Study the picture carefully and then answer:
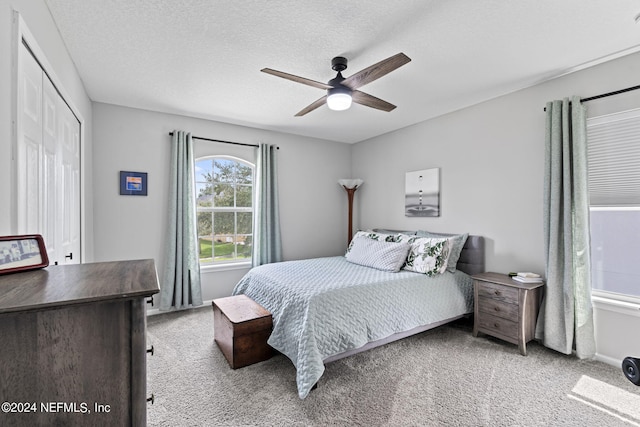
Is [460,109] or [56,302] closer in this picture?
[56,302]

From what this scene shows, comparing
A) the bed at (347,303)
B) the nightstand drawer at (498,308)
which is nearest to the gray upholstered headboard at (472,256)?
the bed at (347,303)

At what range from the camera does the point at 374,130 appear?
4.59 metres

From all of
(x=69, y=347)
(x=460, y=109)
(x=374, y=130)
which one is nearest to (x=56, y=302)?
(x=69, y=347)

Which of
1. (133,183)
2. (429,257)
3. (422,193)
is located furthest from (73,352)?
(422,193)

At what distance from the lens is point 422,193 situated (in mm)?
4117

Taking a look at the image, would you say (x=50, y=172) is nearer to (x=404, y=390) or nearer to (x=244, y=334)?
(x=244, y=334)

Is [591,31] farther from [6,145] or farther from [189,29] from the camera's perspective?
[6,145]

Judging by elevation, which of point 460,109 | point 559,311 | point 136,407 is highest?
point 460,109

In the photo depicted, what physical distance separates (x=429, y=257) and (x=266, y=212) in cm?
237

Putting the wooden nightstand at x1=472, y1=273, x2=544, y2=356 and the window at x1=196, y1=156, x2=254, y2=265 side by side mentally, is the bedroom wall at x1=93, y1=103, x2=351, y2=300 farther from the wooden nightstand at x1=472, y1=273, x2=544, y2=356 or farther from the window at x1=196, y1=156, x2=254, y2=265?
the wooden nightstand at x1=472, y1=273, x2=544, y2=356

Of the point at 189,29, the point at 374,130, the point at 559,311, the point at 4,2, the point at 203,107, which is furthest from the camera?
the point at 374,130

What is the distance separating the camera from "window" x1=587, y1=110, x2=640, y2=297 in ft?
7.97

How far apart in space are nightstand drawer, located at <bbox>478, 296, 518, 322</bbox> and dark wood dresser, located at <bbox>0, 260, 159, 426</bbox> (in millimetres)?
3003

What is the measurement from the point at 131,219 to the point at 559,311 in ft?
15.2
